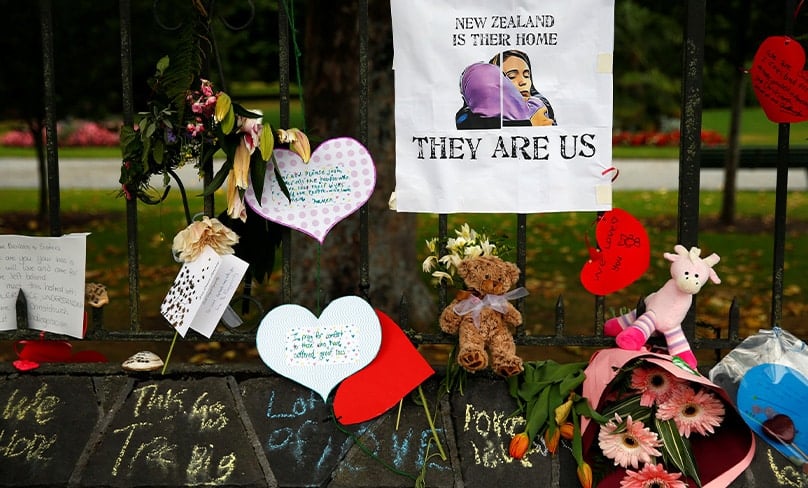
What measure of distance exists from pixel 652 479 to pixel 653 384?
0.30m

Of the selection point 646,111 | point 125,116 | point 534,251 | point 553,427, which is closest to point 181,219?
point 534,251

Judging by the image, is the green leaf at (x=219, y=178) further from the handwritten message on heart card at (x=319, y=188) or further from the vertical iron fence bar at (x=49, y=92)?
the vertical iron fence bar at (x=49, y=92)

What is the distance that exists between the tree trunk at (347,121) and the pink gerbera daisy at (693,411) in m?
2.88

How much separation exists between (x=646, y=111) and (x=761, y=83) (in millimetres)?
19897

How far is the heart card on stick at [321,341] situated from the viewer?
296 centimetres

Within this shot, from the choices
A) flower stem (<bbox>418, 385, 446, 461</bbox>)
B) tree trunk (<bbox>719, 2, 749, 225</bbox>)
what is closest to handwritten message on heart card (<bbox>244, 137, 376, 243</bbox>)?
flower stem (<bbox>418, 385, 446, 461</bbox>)

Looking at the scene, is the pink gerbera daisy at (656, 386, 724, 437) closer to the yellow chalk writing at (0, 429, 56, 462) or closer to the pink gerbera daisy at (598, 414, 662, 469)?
the pink gerbera daisy at (598, 414, 662, 469)

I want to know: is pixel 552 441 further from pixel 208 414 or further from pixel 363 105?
pixel 363 105

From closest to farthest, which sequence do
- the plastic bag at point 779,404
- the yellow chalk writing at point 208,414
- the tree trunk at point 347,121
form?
the plastic bag at point 779,404 → the yellow chalk writing at point 208,414 → the tree trunk at point 347,121

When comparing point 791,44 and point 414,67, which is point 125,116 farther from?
point 791,44

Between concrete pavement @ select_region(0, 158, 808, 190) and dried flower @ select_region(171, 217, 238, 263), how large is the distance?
900 centimetres

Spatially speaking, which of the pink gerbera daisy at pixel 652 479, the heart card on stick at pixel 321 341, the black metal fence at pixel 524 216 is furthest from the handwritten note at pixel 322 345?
the pink gerbera daisy at pixel 652 479

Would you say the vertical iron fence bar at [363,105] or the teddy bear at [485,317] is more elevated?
the vertical iron fence bar at [363,105]

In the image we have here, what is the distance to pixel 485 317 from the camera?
2.88 m
